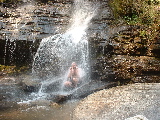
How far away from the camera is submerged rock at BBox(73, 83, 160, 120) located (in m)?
3.73

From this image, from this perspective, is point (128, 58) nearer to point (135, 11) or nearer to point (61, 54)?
point (61, 54)

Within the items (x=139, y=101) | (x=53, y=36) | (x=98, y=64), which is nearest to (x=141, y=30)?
(x=98, y=64)

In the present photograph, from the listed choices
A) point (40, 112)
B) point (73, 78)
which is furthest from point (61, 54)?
point (40, 112)

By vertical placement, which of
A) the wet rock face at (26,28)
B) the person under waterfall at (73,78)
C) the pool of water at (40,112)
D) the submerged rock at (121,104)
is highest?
the wet rock face at (26,28)

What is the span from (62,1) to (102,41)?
393 centimetres

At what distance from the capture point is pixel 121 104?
414cm

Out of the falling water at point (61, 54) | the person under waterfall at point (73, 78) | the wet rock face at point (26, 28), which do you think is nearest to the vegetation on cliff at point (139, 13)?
the falling water at point (61, 54)

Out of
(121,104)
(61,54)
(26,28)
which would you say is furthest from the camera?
(26,28)

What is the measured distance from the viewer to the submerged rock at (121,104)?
3.73m

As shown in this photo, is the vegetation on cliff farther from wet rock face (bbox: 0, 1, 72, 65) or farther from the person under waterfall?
the person under waterfall

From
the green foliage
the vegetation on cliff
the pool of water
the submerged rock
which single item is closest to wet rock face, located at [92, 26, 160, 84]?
the vegetation on cliff

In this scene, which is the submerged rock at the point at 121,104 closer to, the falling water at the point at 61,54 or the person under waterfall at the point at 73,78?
the person under waterfall at the point at 73,78

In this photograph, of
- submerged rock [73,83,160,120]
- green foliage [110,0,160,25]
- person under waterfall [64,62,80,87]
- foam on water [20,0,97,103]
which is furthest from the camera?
green foliage [110,0,160,25]

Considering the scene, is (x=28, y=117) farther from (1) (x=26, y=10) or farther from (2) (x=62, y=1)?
(2) (x=62, y=1)
